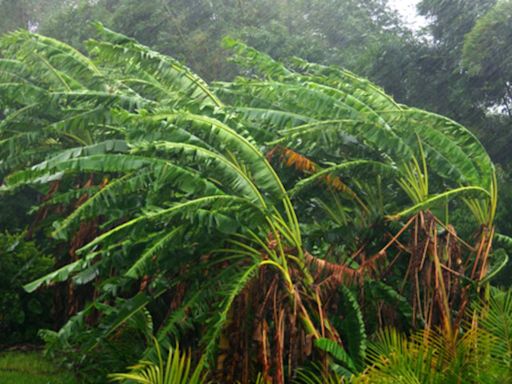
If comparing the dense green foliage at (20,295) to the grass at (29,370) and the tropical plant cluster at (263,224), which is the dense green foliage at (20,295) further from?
the tropical plant cluster at (263,224)

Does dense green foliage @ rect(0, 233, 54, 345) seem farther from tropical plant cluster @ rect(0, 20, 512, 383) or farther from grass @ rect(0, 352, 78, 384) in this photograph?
tropical plant cluster @ rect(0, 20, 512, 383)

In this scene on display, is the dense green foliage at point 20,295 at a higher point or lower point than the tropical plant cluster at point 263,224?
lower

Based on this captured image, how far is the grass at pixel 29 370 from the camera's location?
8.98 metres

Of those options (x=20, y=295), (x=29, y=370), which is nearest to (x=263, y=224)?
(x=29, y=370)

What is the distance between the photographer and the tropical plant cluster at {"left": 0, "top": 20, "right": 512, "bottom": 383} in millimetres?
6766

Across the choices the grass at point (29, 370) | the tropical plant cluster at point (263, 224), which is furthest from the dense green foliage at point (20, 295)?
the tropical plant cluster at point (263, 224)

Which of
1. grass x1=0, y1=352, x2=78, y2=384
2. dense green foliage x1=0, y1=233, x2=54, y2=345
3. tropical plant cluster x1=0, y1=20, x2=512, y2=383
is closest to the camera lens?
tropical plant cluster x1=0, y1=20, x2=512, y2=383

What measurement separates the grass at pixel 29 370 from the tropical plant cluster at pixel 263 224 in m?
0.52

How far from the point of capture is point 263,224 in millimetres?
6949

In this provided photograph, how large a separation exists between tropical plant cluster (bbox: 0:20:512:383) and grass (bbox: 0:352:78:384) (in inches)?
20.5

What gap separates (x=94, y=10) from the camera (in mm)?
23656

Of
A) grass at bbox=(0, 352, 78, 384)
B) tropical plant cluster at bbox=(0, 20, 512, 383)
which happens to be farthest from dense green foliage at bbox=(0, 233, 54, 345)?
tropical plant cluster at bbox=(0, 20, 512, 383)

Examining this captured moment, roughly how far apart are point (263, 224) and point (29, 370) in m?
4.58

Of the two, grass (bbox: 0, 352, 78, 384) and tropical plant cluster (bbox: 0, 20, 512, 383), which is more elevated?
tropical plant cluster (bbox: 0, 20, 512, 383)
